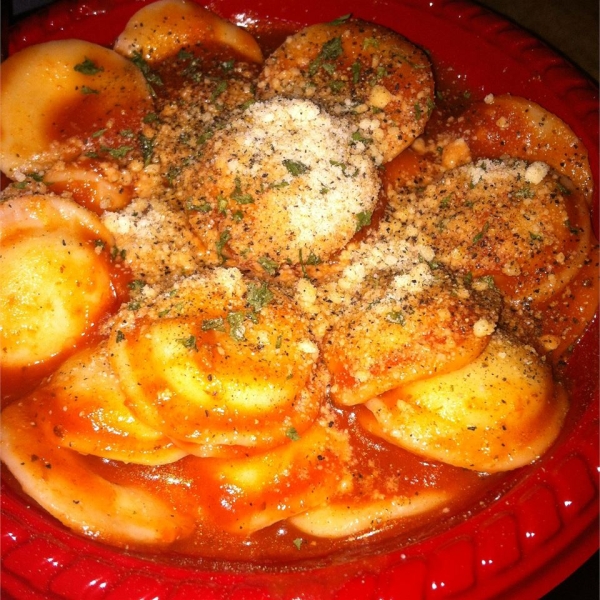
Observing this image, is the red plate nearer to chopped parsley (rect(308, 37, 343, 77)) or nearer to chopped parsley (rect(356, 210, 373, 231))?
chopped parsley (rect(356, 210, 373, 231))

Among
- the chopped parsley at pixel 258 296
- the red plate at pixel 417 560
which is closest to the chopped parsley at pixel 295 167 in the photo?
the chopped parsley at pixel 258 296

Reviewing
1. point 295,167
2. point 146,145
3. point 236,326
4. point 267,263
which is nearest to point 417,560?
point 236,326

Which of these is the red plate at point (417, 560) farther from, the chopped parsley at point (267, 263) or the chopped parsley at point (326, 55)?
the chopped parsley at point (326, 55)

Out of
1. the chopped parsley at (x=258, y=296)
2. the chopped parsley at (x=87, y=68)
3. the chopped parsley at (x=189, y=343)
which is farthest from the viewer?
the chopped parsley at (x=87, y=68)

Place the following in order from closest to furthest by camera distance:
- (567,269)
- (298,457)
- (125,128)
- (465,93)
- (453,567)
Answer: (453,567)
(298,457)
(567,269)
(125,128)
(465,93)

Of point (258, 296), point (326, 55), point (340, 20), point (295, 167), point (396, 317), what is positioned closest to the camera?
point (396, 317)

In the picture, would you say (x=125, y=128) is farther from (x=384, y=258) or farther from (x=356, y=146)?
(x=384, y=258)

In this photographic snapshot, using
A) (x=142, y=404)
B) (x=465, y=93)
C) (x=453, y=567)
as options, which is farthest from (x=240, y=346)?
(x=465, y=93)

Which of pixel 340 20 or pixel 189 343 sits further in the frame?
pixel 340 20

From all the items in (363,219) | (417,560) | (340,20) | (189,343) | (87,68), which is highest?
(340,20)

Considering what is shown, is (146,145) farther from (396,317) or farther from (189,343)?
(396,317)

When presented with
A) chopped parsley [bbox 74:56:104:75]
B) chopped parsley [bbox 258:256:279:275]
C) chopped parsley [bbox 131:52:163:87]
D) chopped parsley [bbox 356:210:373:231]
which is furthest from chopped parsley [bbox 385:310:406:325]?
chopped parsley [bbox 74:56:104:75]
